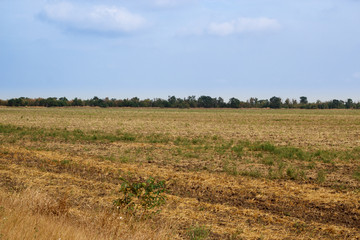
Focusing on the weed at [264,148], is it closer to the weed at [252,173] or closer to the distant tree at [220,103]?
the weed at [252,173]

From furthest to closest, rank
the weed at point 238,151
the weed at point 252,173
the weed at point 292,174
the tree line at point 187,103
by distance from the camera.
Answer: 1. the tree line at point 187,103
2. the weed at point 238,151
3. the weed at point 252,173
4. the weed at point 292,174

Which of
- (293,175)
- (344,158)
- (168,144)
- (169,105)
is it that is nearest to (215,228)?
(293,175)

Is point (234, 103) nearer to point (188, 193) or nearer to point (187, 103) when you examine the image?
point (187, 103)

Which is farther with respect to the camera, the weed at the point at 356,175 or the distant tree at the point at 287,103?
the distant tree at the point at 287,103

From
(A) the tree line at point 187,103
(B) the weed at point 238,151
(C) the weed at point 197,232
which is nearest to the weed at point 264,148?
(B) the weed at point 238,151

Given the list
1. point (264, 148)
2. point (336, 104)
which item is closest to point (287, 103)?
point (336, 104)

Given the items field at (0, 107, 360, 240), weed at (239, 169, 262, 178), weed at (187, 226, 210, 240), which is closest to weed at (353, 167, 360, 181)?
field at (0, 107, 360, 240)

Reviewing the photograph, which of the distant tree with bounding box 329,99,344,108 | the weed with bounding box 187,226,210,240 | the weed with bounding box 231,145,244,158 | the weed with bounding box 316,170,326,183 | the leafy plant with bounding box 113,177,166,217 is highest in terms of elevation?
the distant tree with bounding box 329,99,344,108

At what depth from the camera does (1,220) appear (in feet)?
17.9

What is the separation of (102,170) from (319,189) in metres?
7.12

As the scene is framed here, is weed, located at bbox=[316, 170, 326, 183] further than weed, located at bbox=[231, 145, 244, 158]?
No

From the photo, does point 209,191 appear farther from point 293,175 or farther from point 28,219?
point 28,219

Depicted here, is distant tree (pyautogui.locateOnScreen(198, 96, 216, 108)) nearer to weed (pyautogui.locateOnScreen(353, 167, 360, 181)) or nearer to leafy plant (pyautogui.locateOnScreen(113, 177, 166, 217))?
weed (pyautogui.locateOnScreen(353, 167, 360, 181))

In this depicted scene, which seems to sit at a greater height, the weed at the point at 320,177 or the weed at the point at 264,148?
the weed at the point at 264,148
